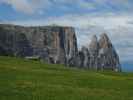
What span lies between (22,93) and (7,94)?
185 centimetres

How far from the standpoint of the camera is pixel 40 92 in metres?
45.9

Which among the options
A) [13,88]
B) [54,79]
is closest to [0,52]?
[54,79]

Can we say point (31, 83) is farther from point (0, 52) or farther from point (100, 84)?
point (0, 52)

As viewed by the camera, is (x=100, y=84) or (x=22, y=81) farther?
(x=100, y=84)

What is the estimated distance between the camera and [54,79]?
61.7 m

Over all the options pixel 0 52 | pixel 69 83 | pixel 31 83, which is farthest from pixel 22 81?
pixel 0 52

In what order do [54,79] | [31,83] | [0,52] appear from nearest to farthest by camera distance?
[31,83] < [54,79] < [0,52]

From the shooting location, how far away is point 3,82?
170ft

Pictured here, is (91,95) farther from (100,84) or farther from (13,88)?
(100,84)

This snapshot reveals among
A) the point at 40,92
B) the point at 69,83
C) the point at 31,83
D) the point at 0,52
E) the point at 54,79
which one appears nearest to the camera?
the point at 40,92

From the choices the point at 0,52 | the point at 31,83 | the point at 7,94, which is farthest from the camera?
the point at 0,52

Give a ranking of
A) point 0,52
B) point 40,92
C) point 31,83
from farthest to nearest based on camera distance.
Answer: point 0,52, point 31,83, point 40,92

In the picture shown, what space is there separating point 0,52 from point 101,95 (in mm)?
105752

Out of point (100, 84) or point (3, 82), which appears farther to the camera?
point (100, 84)
